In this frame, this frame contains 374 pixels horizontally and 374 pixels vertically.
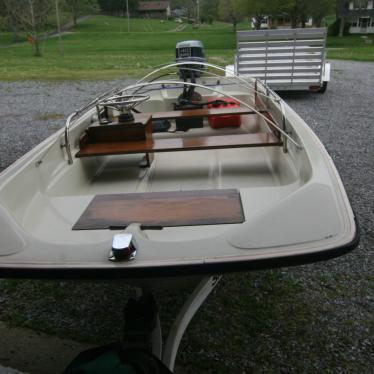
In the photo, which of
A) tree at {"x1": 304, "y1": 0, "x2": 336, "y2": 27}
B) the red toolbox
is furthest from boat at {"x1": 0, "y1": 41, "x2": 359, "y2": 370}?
tree at {"x1": 304, "y1": 0, "x2": 336, "y2": 27}

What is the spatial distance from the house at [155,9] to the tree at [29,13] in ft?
199

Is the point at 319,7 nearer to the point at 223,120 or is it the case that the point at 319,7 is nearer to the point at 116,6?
the point at 223,120

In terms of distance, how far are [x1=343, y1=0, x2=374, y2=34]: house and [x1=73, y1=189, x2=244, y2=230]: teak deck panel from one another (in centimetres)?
4280

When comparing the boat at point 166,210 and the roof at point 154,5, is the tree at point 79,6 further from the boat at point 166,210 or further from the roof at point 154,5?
the boat at point 166,210

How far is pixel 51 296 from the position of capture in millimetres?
2846

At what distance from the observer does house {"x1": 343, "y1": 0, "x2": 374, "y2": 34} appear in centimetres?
3981

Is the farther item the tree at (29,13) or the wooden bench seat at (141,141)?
the tree at (29,13)

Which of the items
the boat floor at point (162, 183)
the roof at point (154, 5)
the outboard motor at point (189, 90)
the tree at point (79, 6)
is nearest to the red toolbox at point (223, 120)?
the outboard motor at point (189, 90)

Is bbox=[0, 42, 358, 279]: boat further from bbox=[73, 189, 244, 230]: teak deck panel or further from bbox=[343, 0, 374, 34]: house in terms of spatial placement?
bbox=[343, 0, 374, 34]: house

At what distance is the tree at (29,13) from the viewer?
26.1m

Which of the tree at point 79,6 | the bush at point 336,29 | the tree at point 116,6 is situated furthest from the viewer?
the tree at point 116,6

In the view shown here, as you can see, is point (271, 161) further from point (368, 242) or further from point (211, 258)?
point (211, 258)

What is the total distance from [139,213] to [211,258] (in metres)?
0.58

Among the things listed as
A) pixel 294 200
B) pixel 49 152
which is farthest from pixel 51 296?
pixel 294 200
